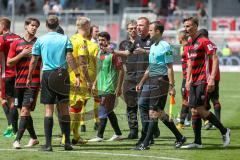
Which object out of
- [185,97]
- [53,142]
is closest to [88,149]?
[53,142]

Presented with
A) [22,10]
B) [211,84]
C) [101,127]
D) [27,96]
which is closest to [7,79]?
[27,96]

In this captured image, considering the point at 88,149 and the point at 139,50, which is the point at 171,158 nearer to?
the point at 88,149

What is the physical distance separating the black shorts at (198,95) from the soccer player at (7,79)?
3333 millimetres

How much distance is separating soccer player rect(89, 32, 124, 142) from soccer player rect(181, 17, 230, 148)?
1.61m

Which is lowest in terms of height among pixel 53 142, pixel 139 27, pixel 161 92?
pixel 53 142

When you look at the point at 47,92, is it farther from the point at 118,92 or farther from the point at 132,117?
the point at 132,117

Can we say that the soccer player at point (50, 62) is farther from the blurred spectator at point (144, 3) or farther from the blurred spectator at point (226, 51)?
the blurred spectator at point (144, 3)

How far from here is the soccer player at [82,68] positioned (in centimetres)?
1428

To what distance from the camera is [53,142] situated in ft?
47.4

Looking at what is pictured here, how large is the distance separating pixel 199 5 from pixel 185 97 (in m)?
30.9

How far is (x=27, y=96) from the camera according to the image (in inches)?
537

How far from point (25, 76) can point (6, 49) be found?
1324 millimetres

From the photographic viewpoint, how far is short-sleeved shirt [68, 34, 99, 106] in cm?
1435

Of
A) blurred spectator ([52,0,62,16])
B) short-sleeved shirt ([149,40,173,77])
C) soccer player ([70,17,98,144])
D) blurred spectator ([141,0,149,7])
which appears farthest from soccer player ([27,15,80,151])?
blurred spectator ([141,0,149,7])
